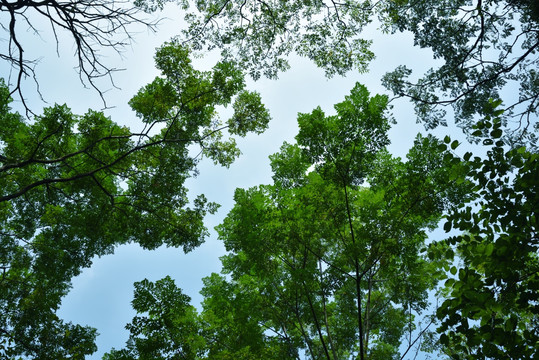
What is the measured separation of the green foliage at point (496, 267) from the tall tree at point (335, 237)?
14.9 feet

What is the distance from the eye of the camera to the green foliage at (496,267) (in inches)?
96.0

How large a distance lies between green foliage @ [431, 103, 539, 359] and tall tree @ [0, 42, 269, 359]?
787cm

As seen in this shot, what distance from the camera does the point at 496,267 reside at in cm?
270

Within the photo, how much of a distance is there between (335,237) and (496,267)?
24.0 ft

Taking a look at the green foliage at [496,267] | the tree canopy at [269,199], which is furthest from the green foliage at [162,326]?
the green foliage at [496,267]

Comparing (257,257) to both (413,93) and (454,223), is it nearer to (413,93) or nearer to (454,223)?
(413,93)

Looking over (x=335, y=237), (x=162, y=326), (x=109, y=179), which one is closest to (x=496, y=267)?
(x=335, y=237)

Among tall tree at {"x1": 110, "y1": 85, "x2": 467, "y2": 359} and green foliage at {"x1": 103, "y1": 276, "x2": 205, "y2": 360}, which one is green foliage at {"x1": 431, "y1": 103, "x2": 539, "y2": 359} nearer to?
tall tree at {"x1": 110, "y1": 85, "x2": 467, "y2": 359}

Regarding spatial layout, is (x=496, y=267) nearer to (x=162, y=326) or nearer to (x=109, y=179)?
(x=162, y=326)

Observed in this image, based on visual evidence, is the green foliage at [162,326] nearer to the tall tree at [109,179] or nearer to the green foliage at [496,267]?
the tall tree at [109,179]

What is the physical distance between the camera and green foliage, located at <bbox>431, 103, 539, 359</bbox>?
8.00 ft

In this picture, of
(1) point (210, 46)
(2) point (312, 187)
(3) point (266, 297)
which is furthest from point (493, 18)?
(3) point (266, 297)

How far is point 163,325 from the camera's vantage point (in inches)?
384

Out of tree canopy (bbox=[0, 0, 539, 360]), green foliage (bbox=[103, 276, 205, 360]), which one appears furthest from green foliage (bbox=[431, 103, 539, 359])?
green foliage (bbox=[103, 276, 205, 360])
